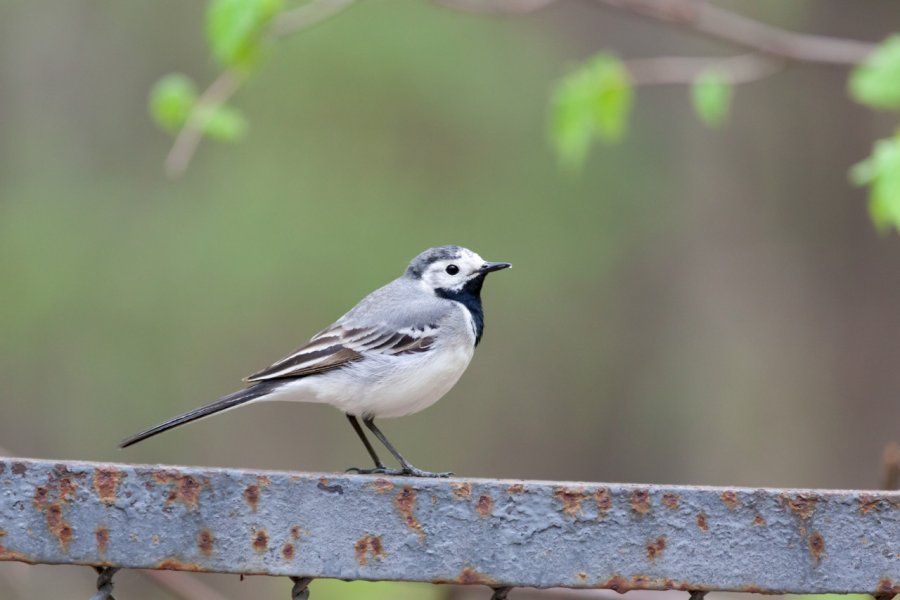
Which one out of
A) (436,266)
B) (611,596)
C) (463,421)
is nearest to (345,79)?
(463,421)

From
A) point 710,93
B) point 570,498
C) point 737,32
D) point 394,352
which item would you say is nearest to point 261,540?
point 570,498

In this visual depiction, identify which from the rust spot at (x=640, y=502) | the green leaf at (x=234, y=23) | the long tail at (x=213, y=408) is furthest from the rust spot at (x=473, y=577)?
the green leaf at (x=234, y=23)

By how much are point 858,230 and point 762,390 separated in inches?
73.5

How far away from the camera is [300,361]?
4.05 metres

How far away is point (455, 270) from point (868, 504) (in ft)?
9.29

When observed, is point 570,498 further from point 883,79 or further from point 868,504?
point 883,79

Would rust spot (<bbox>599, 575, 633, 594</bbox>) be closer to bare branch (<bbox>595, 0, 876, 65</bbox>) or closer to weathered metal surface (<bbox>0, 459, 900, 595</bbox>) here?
weathered metal surface (<bbox>0, 459, 900, 595</bbox>)

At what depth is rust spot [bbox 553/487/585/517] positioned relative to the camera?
1895mm

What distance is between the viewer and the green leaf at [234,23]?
14.2 ft

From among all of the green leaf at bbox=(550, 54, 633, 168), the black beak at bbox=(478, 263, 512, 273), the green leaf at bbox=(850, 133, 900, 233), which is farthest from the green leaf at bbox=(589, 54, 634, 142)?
the green leaf at bbox=(850, 133, 900, 233)

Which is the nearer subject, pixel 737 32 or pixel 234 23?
pixel 234 23

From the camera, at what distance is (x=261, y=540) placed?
73.8 inches

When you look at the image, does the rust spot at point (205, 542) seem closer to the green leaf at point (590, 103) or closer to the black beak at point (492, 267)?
the black beak at point (492, 267)

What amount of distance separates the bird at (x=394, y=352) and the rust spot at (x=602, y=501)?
1.93 metres
